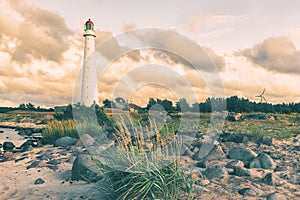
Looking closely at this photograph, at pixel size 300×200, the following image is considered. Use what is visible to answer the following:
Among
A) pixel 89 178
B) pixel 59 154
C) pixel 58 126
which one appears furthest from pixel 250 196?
pixel 58 126

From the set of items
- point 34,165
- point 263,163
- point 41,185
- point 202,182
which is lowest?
point 41,185

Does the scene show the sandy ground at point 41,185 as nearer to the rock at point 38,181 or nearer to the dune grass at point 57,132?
the rock at point 38,181

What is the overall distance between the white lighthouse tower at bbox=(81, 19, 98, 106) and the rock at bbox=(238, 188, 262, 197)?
23744 mm

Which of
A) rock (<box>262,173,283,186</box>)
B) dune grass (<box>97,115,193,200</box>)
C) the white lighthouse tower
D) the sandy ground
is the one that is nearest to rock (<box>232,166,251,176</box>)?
rock (<box>262,173,283,186</box>)

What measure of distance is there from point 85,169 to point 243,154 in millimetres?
4240

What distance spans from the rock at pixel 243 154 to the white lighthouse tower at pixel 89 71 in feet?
69.2

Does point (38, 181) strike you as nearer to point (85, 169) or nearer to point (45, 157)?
point (85, 169)

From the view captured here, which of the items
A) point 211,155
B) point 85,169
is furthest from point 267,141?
point 85,169

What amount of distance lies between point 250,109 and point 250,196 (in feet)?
72.0

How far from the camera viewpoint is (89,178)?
6.93 metres

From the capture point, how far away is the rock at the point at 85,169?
6969mm

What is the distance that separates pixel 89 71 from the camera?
29.8m

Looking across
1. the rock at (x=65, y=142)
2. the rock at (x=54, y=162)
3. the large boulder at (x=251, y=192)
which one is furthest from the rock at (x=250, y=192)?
the rock at (x=65, y=142)

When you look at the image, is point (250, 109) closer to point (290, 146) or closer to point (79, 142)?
point (290, 146)
